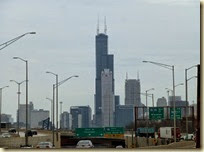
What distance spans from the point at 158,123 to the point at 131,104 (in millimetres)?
9067

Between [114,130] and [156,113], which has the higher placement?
[156,113]

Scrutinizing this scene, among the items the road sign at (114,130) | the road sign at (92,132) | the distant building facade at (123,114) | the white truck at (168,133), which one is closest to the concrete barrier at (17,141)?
the road sign at (92,132)

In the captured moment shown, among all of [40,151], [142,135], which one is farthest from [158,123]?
[40,151]

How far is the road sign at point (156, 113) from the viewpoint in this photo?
91438 millimetres

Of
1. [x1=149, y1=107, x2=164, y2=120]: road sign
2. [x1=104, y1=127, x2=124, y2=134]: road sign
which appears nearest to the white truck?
[x1=149, y1=107, x2=164, y2=120]: road sign

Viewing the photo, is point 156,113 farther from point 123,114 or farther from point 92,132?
point 123,114

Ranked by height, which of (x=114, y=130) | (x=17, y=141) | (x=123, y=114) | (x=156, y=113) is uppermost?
(x=156, y=113)

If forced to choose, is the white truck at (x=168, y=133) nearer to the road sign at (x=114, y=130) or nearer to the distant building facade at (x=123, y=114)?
the road sign at (x=114, y=130)

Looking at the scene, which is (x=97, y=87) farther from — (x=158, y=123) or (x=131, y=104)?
(x=158, y=123)

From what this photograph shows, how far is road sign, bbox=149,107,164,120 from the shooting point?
300 ft

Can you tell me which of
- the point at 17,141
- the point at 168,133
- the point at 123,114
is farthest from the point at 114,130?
the point at 123,114

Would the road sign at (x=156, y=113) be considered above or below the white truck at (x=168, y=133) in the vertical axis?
above

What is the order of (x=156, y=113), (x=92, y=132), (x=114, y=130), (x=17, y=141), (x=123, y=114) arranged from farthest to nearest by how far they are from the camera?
(x=123, y=114), (x=114, y=130), (x=156, y=113), (x=92, y=132), (x=17, y=141)

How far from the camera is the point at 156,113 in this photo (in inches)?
3629
